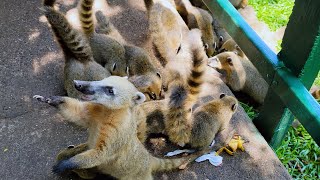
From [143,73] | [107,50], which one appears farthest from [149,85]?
[107,50]

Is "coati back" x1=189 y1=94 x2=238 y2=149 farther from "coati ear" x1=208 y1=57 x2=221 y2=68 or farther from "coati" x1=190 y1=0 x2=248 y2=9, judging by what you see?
"coati" x1=190 y1=0 x2=248 y2=9

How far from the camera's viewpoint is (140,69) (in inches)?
169

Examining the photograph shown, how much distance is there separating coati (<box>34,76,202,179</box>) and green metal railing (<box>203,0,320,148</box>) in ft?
4.05

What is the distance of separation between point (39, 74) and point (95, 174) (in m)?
1.33

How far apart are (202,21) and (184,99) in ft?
6.77

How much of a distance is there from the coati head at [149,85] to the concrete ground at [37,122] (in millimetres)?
593

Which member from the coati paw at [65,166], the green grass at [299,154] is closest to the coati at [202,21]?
the green grass at [299,154]

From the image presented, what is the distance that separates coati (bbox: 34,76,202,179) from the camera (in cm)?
287

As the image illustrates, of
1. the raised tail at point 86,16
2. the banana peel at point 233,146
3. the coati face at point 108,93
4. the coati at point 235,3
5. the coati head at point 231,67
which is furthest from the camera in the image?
the coati at point 235,3

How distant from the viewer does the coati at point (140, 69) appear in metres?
4.05

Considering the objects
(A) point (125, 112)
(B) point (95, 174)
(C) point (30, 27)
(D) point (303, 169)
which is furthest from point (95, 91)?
(D) point (303, 169)

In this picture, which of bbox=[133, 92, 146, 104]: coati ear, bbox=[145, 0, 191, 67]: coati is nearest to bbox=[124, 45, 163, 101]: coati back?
bbox=[145, 0, 191, 67]: coati

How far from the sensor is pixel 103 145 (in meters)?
2.91

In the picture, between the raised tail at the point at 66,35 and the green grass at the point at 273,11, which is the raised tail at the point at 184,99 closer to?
the raised tail at the point at 66,35
